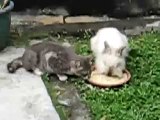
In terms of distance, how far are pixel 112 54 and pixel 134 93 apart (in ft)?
1.49

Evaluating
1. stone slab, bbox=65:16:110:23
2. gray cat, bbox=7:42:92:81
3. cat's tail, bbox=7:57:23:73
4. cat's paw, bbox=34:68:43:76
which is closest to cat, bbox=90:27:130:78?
gray cat, bbox=7:42:92:81

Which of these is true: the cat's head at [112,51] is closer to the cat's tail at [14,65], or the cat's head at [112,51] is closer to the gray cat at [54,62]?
the gray cat at [54,62]

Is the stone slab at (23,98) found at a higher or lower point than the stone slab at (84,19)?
lower

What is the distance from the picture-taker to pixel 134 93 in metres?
5.28

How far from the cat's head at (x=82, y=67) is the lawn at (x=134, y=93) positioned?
9cm

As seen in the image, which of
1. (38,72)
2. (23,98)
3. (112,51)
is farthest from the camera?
(38,72)

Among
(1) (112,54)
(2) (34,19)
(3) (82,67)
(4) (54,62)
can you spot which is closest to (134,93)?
(1) (112,54)

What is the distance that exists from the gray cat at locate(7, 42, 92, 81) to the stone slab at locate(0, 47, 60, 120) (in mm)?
90

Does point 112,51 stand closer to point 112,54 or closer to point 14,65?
point 112,54

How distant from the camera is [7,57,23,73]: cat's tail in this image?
565 centimetres

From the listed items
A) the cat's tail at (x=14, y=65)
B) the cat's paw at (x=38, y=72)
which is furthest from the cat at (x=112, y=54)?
the cat's tail at (x=14, y=65)

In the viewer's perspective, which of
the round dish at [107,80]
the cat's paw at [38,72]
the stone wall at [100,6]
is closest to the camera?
the round dish at [107,80]

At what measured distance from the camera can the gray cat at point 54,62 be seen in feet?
18.0

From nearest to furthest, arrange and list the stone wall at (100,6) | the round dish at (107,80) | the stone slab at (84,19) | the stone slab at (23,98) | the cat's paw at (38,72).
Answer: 1. the stone slab at (23,98)
2. the round dish at (107,80)
3. the cat's paw at (38,72)
4. the stone wall at (100,6)
5. the stone slab at (84,19)
